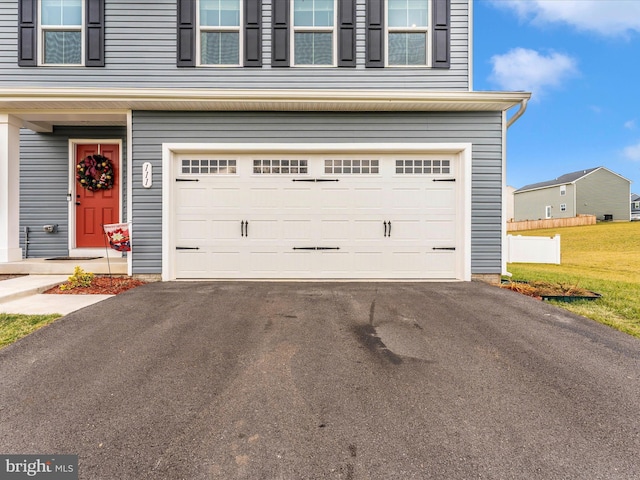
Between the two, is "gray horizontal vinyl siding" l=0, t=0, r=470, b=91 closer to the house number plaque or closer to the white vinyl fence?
the house number plaque

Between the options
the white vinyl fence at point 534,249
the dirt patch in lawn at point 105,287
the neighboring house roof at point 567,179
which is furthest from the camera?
the neighboring house roof at point 567,179

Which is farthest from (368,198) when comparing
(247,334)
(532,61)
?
(532,61)

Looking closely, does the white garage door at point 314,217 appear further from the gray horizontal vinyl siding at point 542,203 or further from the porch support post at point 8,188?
the gray horizontal vinyl siding at point 542,203

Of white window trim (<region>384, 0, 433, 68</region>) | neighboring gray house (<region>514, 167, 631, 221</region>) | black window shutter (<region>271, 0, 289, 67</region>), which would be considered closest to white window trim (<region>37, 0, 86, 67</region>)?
black window shutter (<region>271, 0, 289, 67</region>)

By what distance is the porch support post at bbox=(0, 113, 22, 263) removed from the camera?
5320 millimetres

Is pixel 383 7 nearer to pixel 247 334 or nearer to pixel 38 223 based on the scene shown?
pixel 247 334

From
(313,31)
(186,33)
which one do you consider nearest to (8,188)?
(186,33)

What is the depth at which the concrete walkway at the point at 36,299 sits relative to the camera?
12.2 ft

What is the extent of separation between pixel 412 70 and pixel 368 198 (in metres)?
2.68

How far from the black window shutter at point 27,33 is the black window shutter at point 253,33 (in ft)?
13.0

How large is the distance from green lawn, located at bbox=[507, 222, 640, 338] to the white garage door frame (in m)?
1.79

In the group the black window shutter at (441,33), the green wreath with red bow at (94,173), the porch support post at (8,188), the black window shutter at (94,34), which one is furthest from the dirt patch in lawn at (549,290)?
the porch support post at (8,188)

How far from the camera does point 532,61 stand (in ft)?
192

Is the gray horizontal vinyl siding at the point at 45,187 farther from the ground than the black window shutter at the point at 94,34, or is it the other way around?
the black window shutter at the point at 94,34
